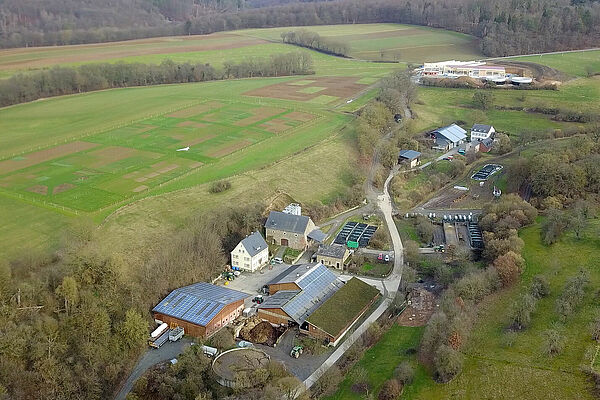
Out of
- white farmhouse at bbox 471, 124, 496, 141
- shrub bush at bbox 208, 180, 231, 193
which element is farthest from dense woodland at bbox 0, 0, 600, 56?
shrub bush at bbox 208, 180, 231, 193

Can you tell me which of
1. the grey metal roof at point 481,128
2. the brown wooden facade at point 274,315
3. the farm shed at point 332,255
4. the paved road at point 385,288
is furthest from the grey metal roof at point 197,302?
the grey metal roof at point 481,128

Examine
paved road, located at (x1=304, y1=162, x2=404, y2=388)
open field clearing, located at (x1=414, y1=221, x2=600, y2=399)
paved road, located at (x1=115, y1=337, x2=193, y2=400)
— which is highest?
open field clearing, located at (x1=414, y1=221, x2=600, y2=399)

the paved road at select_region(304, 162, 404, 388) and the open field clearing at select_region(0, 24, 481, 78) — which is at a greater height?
the open field clearing at select_region(0, 24, 481, 78)

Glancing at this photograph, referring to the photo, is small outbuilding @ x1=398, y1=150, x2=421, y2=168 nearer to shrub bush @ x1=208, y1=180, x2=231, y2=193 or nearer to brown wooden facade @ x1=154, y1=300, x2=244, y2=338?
shrub bush @ x1=208, y1=180, x2=231, y2=193

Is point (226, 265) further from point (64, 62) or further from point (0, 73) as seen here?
point (64, 62)

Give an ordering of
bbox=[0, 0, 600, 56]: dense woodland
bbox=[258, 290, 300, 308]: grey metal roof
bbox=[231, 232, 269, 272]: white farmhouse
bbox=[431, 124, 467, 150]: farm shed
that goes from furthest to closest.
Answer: bbox=[0, 0, 600, 56]: dense woodland < bbox=[431, 124, 467, 150]: farm shed < bbox=[231, 232, 269, 272]: white farmhouse < bbox=[258, 290, 300, 308]: grey metal roof
